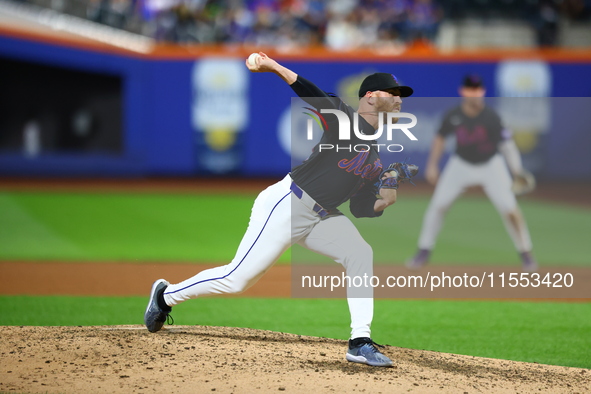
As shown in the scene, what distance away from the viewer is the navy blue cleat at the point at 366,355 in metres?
4.61

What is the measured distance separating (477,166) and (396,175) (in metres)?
Result: 4.27

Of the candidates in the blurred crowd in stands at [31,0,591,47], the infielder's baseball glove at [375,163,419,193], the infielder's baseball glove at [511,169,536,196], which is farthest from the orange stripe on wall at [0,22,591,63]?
the infielder's baseball glove at [375,163,419,193]

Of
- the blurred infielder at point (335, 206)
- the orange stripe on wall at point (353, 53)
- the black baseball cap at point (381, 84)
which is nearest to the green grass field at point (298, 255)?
the blurred infielder at point (335, 206)

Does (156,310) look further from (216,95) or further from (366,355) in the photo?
(216,95)

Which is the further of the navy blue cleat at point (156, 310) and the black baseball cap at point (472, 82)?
the black baseball cap at point (472, 82)

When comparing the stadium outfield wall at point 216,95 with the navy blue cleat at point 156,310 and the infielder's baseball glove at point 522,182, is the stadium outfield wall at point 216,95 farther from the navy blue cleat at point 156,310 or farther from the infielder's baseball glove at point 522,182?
the navy blue cleat at point 156,310

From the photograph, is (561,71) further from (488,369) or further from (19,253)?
(488,369)

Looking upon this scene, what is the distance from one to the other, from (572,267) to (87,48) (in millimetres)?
13193

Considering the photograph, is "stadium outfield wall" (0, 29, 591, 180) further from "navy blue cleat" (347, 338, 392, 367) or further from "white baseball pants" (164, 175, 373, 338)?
"navy blue cleat" (347, 338, 392, 367)

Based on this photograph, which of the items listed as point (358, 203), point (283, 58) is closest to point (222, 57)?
point (283, 58)

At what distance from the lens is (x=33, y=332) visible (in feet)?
17.6

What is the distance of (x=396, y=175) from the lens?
4.61 metres

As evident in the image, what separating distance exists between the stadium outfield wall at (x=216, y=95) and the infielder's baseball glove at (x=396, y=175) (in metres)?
13.8

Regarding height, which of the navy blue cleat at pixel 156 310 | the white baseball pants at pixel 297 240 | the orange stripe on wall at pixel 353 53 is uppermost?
the orange stripe on wall at pixel 353 53
